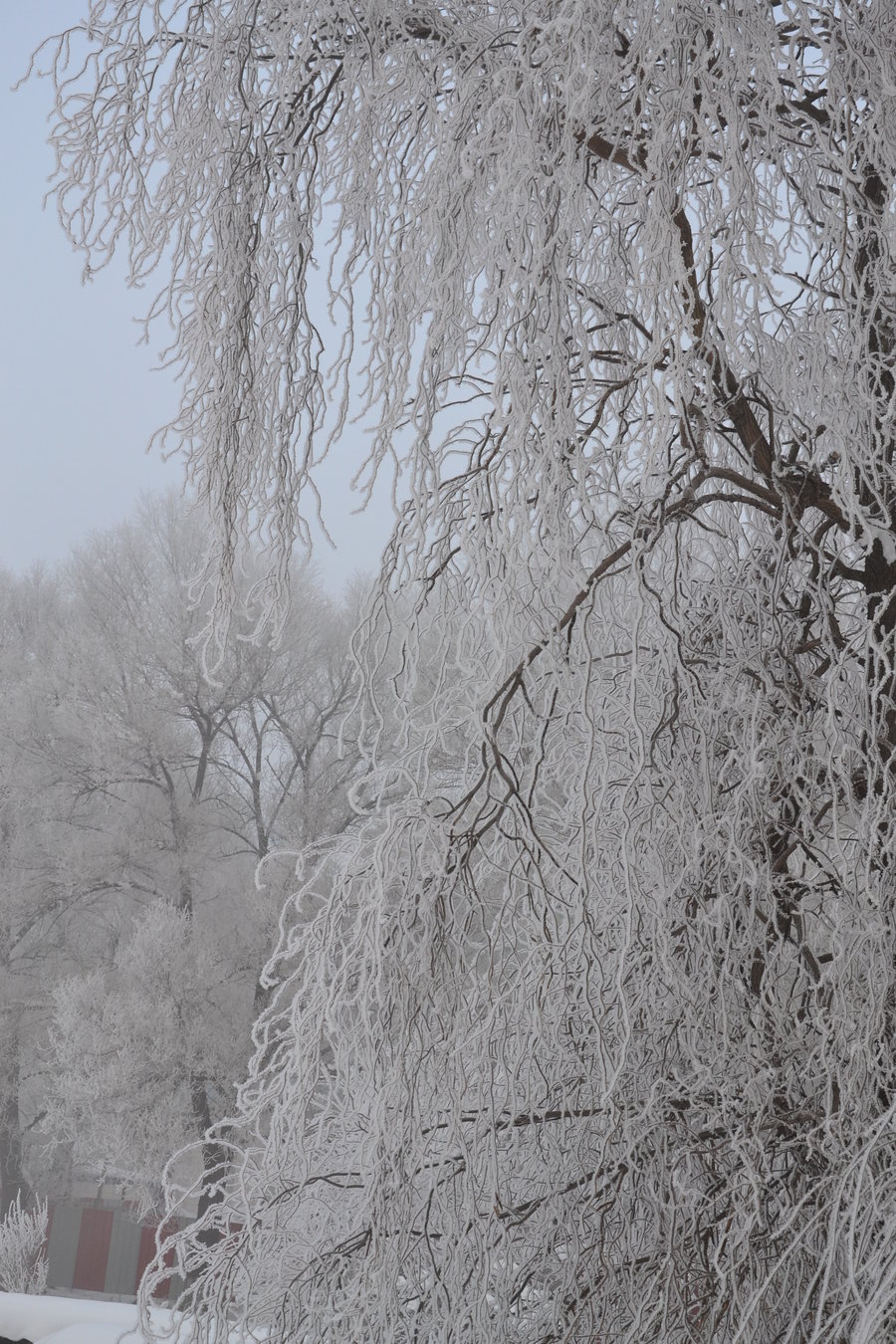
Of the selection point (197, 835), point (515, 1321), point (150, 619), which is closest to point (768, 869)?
point (515, 1321)

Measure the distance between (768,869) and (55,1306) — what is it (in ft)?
13.2

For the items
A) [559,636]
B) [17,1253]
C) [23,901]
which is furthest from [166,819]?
[559,636]

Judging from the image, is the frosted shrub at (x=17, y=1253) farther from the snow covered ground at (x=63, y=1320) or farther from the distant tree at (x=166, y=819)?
the snow covered ground at (x=63, y=1320)

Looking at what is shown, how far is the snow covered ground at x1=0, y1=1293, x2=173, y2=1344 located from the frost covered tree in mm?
3011

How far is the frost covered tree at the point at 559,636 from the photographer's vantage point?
112 cm

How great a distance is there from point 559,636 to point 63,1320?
13.3 feet

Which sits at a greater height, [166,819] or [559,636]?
[166,819]

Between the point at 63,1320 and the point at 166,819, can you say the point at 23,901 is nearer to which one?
the point at 166,819

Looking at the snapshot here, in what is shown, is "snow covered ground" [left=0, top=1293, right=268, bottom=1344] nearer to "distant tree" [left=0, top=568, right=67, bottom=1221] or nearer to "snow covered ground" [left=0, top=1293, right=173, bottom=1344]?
"snow covered ground" [left=0, top=1293, right=173, bottom=1344]

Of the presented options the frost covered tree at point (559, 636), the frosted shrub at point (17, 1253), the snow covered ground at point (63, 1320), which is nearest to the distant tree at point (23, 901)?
the frosted shrub at point (17, 1253)

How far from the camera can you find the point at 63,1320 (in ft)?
14.0

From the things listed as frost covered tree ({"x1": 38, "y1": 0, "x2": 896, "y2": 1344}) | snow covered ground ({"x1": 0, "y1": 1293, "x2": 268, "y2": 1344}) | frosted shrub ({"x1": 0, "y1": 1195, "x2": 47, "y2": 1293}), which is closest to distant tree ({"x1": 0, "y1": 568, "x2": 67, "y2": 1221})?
frosted shrub ({"x1": 0, "y1": 1195, "x2": 47, "y2": 1293})

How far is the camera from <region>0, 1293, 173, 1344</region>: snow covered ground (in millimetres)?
4039

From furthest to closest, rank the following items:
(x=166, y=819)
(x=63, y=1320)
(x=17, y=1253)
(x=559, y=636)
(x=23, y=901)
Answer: (x=166, y=819) → (x=23, y=901) → (x=17, y=1253) → (x=63, y=1320) → (x=559, y=636)
